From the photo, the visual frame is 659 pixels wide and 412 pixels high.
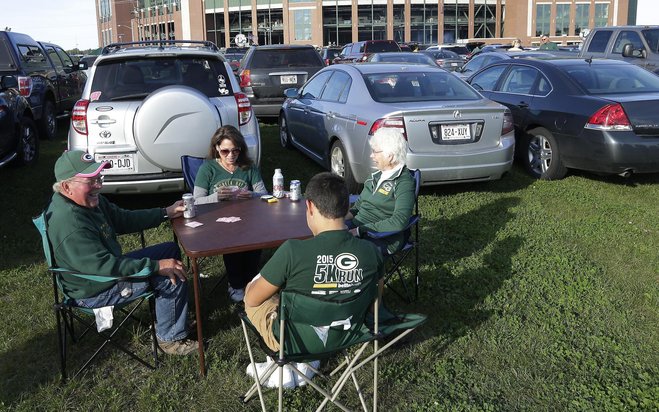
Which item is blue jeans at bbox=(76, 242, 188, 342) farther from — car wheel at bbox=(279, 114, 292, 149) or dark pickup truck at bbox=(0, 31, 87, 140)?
dark pickup truck at bbox=(0, 31, 87, 140)

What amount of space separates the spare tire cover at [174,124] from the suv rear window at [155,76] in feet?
2.77

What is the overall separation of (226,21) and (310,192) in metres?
84.9

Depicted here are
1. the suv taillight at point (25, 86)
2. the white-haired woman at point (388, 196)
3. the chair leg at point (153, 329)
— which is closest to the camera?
the chair leg at point (153, 329)

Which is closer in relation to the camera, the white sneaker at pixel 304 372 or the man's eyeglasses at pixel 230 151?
the white sneaker at pixel 304 372

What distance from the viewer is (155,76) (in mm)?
6453

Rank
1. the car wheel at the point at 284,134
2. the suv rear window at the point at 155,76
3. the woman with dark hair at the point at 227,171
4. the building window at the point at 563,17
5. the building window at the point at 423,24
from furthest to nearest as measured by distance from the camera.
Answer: the building window at the point at 423,24 → the building window at the point at 563,17 → the car wheel at the point at 284,134 → the suv rear window at the point at 155,76 → the woman with dark hair at the point at 227,171

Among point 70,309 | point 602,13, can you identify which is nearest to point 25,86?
point 70,309

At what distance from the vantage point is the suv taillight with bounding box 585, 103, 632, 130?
6801 mm

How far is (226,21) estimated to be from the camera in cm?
8275

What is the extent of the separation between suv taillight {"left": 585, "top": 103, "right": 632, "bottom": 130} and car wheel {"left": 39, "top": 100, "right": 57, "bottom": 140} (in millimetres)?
9272

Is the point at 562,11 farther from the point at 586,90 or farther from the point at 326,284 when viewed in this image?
the point at 326,284

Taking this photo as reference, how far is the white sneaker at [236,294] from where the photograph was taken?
4465 millimetres

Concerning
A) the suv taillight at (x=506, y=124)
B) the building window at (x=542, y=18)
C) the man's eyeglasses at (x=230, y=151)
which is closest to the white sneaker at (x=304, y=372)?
the man's eyeglasses at (x=230, y=151)

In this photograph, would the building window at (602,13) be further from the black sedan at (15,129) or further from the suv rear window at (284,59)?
the black sedan at (15,129)
